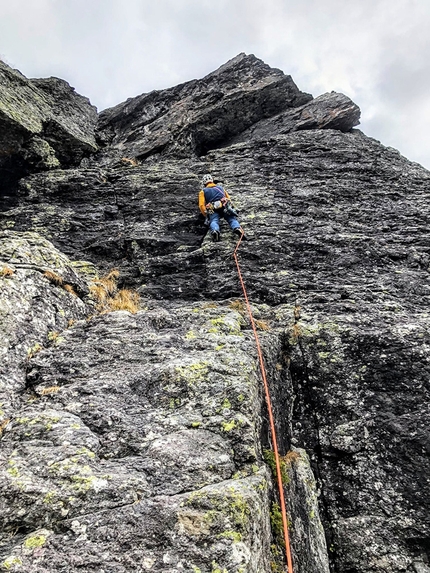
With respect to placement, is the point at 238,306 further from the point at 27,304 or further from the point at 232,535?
the point at 232,535

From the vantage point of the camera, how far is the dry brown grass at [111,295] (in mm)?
9023

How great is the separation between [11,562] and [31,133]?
1431 cm

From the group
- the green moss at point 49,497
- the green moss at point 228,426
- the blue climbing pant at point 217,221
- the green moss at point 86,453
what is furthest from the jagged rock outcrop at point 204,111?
the green moss at point 49,497

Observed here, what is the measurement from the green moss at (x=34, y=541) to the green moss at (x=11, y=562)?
0.15 metres

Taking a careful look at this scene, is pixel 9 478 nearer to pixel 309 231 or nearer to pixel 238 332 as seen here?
pixel 238 332

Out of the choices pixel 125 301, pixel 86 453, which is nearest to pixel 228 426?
pixel 86 453

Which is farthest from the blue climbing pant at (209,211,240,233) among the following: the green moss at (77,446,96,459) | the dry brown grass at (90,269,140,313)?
the green moss at (77,446,96,459)

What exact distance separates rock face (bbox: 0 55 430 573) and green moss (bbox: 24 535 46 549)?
13 mm

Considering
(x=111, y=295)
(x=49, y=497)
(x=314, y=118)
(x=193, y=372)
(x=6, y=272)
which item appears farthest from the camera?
(x=314, y=118)

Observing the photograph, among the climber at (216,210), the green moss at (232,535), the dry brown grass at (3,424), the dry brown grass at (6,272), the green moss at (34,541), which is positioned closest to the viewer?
the green moss at (34,541)

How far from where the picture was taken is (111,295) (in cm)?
1005

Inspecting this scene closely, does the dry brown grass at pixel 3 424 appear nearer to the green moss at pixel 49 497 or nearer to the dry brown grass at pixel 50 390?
the dry brown grass at pixel 50 390

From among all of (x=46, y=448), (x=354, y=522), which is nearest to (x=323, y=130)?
(x=354, y=522)

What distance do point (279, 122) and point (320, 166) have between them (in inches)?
284
